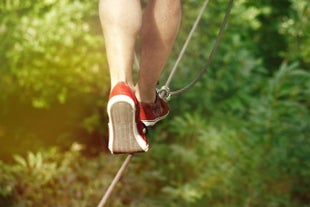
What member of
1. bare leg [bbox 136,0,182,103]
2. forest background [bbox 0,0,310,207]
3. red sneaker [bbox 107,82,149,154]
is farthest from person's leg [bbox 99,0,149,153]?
forest background [bbox 0,0,310,207]

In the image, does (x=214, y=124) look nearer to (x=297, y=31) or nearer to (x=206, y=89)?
(x=206, y=89)

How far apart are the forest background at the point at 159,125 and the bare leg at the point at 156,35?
92.1 inches

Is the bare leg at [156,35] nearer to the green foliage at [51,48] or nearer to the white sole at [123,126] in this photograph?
the white sole at [123,126]

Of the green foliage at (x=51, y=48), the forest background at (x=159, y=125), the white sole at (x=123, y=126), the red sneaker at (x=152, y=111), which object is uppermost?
the white sole at (x=123, y=126)

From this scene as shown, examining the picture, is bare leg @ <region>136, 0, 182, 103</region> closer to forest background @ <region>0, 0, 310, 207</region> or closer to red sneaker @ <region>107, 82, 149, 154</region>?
red sneaker @ <region>107, 82, 149, 154</region>

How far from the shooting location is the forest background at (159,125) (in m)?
4.27

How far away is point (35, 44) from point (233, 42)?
1.73 m

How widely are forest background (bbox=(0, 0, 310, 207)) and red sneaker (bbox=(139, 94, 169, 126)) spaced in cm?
217

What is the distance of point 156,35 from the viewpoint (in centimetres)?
178

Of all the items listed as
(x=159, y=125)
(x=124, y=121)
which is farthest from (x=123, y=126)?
(x=159, y=125)

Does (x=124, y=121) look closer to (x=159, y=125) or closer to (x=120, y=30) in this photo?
(x=120, y=30)

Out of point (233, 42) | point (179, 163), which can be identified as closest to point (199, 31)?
point (233, 42)

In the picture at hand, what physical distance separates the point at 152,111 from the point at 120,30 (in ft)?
1.44

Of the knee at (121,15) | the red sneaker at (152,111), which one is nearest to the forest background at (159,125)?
the red sneaker at (152,111)
